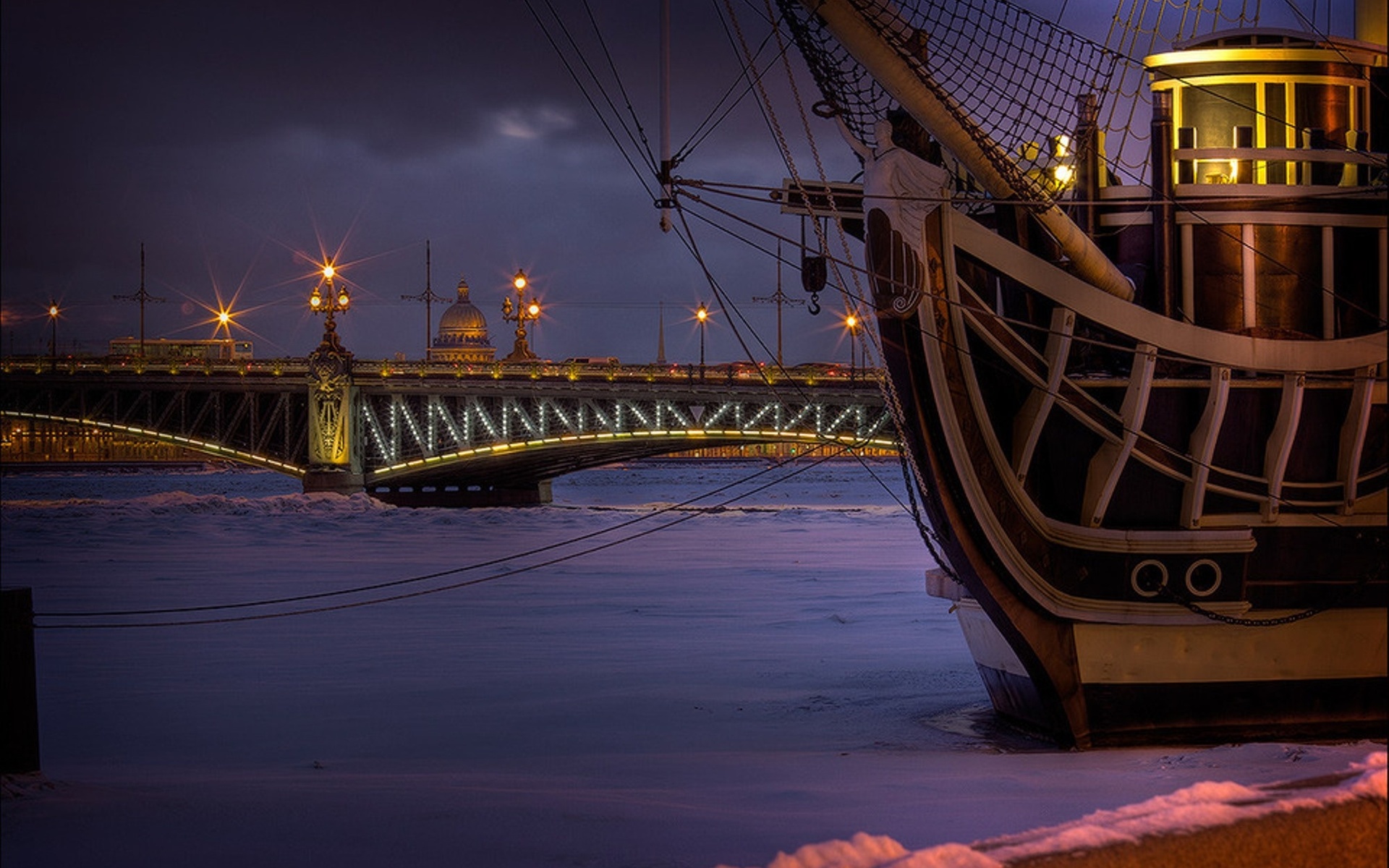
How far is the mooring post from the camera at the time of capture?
807 cm

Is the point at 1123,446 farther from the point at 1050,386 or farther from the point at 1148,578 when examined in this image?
the point at 1148,578

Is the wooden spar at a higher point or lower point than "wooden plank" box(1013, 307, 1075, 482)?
higher

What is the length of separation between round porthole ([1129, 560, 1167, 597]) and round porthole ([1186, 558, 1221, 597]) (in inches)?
8.4

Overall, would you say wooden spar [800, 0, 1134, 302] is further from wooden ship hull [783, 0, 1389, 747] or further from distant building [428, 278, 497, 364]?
distant building [428, 278, 497, 364]

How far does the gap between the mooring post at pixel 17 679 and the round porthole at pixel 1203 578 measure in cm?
804

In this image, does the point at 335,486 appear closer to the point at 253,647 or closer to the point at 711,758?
the point at 253,647

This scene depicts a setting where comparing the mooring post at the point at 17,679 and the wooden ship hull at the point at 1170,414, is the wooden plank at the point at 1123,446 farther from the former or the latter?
the mooring post at the point at 17,679

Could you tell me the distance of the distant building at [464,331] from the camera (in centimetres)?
13388

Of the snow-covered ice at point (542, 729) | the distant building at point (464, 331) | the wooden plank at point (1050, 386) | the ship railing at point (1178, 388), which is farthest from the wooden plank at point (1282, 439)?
the distant building at point (464, 331)

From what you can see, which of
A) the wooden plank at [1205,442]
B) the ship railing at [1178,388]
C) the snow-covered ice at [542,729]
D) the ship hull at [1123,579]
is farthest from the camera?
the wooden plank at [1205,442]

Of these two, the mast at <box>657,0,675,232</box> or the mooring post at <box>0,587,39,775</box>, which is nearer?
the mooring post at <box>0,587,39,775</box>

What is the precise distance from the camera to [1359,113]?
13211mm

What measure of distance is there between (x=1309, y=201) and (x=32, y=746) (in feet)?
33.7

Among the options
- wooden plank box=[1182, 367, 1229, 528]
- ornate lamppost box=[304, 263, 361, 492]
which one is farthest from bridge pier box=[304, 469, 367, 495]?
wooden plank box=[1182, 367, 1229, 528]
